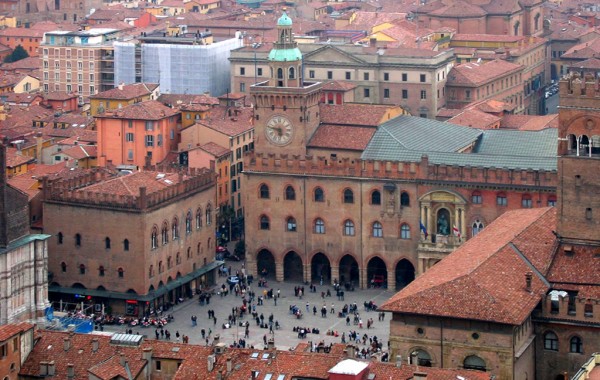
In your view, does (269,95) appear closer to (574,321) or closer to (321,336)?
(321,336)

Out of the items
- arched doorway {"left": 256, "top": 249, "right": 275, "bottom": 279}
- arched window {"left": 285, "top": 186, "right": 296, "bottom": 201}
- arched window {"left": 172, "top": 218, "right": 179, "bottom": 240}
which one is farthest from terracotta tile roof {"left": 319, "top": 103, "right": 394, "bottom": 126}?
arched window {"left": 172, "top": 218, "right": 179, "bottom": 240}

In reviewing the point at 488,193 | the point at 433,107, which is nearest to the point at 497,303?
the point at 488,193

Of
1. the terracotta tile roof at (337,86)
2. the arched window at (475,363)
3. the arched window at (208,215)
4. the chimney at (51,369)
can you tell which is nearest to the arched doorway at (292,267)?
the arched window at (208,215)

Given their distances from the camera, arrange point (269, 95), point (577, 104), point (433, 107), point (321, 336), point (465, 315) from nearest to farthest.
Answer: point (465, 315) → point (577, 104) → point (321, 336) → point (269, 95) → point (433, 107)

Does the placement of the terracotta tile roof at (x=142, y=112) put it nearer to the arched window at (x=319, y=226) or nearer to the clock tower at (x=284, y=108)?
the clock tower at (x=284, y=108)

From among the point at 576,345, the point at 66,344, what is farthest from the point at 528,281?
the point at 66,344

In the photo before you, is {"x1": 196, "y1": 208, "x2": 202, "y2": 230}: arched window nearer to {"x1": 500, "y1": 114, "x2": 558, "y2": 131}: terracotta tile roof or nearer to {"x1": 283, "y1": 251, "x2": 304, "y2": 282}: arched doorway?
{"x1": 283, "y1": 251, "x2": 304, "y2": 282}: arched doorway
